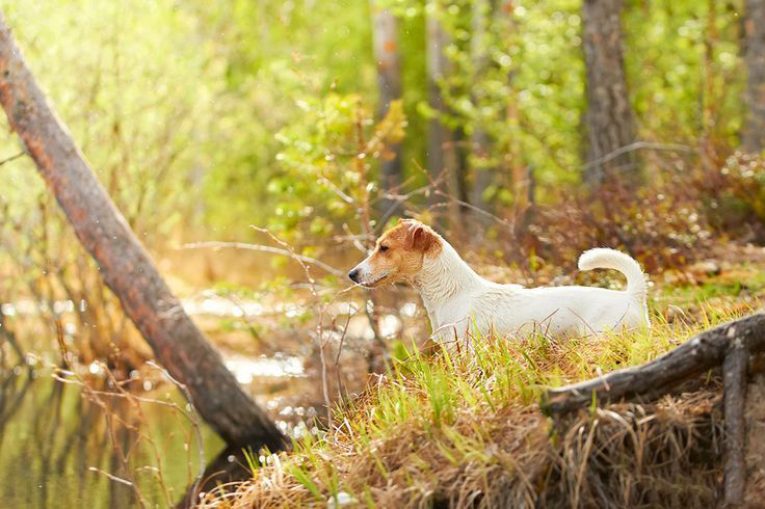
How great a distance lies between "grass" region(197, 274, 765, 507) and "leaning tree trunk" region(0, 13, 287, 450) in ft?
12.6

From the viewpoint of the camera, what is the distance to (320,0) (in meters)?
33.9

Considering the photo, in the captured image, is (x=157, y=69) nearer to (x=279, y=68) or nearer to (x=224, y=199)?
(x=279, y=68)

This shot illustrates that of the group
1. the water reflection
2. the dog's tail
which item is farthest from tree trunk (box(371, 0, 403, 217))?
the dog's tail

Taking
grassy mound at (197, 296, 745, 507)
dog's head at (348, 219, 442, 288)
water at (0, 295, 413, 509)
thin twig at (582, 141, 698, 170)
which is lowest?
water at (0, 295, 413, 509)

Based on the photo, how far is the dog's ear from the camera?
23.1 ft

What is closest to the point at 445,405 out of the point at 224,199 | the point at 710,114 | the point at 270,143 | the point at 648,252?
the point at 648,252

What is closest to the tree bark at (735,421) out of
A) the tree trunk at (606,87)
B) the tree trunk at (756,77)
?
the tree trunk at (606,87)

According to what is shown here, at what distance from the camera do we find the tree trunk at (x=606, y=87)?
1533cm

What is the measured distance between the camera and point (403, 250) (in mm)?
7066

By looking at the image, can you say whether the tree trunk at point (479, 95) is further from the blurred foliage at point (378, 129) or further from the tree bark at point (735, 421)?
the tree bark at point (735, 421)

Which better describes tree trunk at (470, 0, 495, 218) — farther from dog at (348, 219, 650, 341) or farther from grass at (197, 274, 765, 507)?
grass at (197, 274, 765, 507)

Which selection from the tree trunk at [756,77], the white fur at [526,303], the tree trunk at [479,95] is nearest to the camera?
the white fur at [526,303]

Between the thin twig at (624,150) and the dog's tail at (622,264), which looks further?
the thin twig at (624,150)

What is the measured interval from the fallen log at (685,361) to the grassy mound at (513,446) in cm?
8
